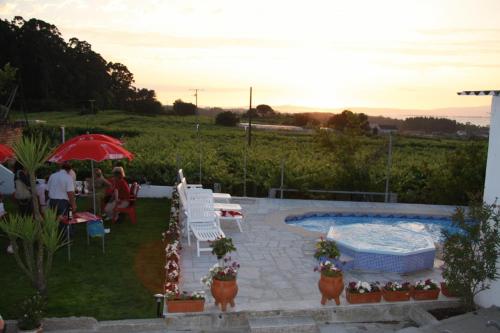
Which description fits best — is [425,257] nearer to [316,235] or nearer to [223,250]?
[316,235]

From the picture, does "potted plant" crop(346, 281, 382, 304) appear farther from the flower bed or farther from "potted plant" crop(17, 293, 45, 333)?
"potted plant" crop(17, 293, 45, 333)

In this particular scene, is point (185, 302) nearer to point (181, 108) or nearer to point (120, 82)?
point (181, 108)

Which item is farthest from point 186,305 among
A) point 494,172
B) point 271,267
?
point 494,172

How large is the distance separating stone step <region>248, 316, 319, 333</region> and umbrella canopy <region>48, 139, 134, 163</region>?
474 centimetres

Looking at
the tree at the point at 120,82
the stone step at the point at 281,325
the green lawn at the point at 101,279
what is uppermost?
the tree at the point at 120,82

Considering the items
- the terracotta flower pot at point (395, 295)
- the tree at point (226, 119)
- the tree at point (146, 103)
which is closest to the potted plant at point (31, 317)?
the terracotta flower pot at point (395, 295)

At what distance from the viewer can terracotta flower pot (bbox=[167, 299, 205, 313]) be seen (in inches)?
242

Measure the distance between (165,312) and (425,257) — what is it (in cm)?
509

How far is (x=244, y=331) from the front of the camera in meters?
6.16

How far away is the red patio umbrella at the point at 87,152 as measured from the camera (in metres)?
9.16

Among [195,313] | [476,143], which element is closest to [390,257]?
[195,313]

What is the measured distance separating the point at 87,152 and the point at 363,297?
5.81 meters

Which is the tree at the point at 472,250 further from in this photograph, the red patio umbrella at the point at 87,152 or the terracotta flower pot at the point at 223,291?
the red patio umbrella at the point at 87,152

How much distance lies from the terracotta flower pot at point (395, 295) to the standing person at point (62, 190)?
5.45 meters
